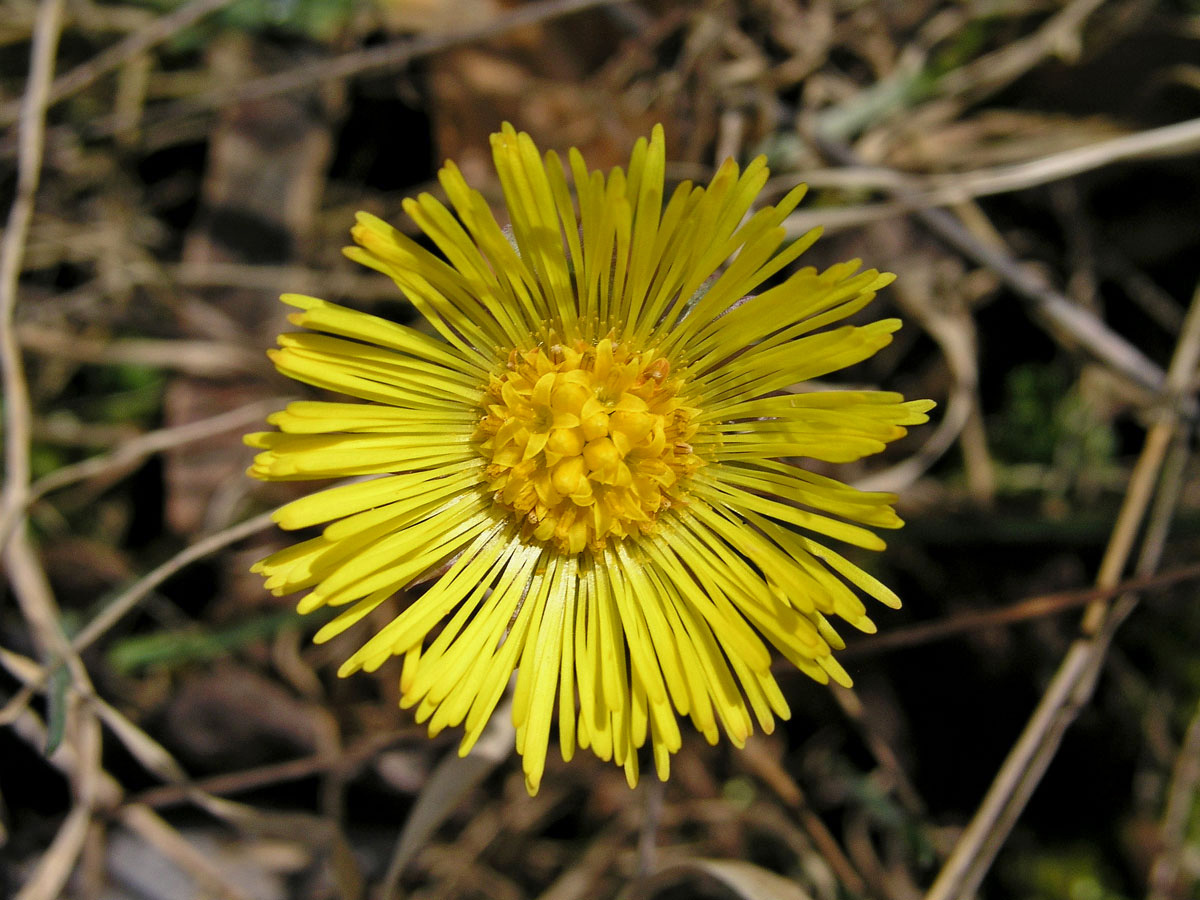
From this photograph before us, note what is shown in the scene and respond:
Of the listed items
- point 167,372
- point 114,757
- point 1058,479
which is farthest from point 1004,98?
point 114,757

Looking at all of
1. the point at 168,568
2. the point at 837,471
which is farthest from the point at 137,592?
the point at 837,471

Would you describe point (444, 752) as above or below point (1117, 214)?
below

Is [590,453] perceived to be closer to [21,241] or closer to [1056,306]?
[1056,306]

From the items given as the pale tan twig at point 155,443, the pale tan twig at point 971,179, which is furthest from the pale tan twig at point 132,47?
the pale tan twig at point 971,179

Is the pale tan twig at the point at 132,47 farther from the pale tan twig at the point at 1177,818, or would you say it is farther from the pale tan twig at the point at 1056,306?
the pale tan twig at the point at 1177,818

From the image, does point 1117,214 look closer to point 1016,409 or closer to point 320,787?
point 1016,409

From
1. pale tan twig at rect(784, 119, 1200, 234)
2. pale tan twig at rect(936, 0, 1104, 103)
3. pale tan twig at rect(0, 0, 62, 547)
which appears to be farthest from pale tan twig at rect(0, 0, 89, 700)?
pale tan twig at rect(936, 0, 1104, 103)

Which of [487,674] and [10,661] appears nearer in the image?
[487,674]
